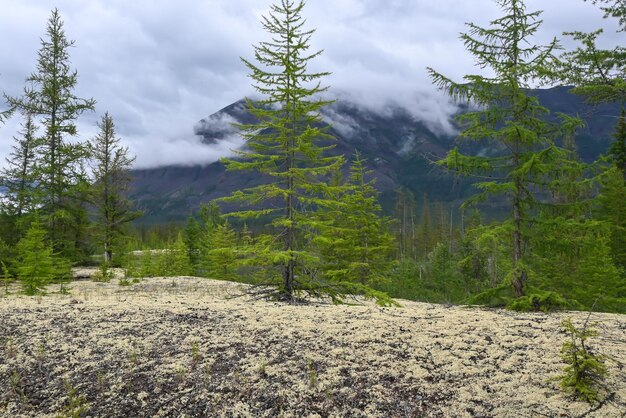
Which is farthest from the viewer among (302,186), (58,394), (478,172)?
(302,186)

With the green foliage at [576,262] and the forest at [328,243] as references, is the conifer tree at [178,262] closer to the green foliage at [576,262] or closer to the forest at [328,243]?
the forest at [328,243]

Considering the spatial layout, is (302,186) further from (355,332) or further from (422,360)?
(422,360)

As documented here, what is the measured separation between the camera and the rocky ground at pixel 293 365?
17.1 ft

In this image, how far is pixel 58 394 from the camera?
579 centimetres

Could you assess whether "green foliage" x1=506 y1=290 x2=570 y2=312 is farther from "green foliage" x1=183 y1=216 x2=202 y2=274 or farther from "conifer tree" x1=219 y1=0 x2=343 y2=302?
"green foliage" x1=183 y1=216 x2=202 y2=274

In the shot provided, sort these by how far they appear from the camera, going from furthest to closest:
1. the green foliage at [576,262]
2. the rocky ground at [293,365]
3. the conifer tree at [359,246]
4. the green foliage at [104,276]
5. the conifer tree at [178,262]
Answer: the conifer tree at [178,262] → the conifer tree at [359,246] → the green foliage at [104,276] → the green foliage at [576,262] → the rocky ground at [293,365]

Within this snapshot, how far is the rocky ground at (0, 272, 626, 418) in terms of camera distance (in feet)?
17.1

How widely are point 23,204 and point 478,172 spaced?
25.2 m

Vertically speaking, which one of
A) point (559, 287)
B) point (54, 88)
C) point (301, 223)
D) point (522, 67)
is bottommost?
point (559, 287)

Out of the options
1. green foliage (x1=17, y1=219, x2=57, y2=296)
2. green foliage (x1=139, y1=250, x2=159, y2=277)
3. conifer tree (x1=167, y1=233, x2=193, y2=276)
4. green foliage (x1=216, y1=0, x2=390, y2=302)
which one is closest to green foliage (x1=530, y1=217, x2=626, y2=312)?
green foliage (x1=216, y1=0, x2=390, y2=302)

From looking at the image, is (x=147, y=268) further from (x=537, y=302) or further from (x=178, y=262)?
(x=537, y=302)

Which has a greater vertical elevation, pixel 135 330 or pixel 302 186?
pixel 302 186

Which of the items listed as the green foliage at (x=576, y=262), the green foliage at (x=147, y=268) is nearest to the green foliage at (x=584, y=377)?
the green foliage at (x=576, y=262)

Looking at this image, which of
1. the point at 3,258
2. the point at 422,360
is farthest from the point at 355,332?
the point at 3,258
